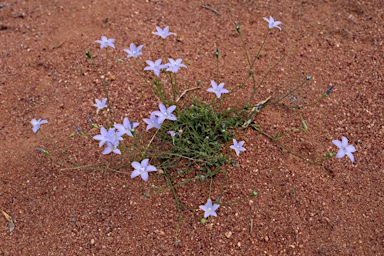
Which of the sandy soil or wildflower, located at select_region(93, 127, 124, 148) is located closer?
wildflower, located at select_region(93, 127, 124, 148)

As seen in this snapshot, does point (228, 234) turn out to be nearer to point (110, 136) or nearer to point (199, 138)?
point (199, 138)

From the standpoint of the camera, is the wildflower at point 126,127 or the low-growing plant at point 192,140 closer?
the wildflower at point 126,127

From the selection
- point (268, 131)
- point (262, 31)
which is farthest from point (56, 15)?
point (268, 131)

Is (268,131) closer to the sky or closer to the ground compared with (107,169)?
closer to the sky

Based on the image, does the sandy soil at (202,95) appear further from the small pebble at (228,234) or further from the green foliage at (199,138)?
the green foliage at (199,138)

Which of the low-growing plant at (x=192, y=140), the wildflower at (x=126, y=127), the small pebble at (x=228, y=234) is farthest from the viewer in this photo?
the low-growing plant at (x=192, y=140)

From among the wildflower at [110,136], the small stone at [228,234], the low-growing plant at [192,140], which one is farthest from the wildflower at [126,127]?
the small stone at [228,234]

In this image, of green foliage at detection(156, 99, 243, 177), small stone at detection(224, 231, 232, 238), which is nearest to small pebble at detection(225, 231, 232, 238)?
small stone at detection(224, 231, 232, 238)

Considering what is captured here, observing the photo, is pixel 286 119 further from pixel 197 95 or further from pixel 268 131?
pixel 197 95

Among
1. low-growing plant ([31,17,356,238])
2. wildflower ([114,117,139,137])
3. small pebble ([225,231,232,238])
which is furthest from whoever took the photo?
low-growing plant ([31,17,356,238])

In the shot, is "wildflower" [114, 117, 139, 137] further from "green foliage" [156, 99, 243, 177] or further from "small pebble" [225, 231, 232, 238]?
"small pebble" [225, 231, 232, 238]

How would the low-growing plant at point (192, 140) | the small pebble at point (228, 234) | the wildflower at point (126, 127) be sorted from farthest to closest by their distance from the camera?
the low-growing plant at point (192, 140) < the small pebble at point (228, 234) < the wildflower at point (126, 127)
